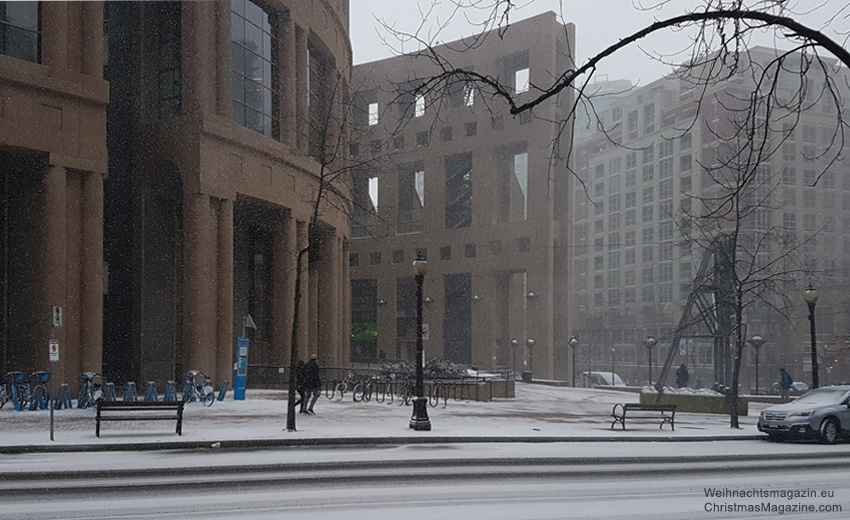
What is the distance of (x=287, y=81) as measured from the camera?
37.7 metres

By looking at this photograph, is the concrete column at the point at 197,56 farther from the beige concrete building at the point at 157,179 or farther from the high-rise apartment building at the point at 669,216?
the high-rise apartment building at the point at 669,216

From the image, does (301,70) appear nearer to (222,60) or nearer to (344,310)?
(222,60)

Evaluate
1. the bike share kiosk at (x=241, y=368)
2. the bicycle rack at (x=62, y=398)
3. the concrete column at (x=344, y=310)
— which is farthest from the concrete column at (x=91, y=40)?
the concrete column at (x=344, y=310)

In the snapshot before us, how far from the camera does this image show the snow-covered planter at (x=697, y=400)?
2998 centimetres

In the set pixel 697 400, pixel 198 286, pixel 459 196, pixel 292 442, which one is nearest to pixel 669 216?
pixel 459 196

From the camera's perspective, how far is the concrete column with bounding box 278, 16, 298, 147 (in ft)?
123

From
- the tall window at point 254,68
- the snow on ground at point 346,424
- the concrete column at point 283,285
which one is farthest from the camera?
the concrete column at point 283,285

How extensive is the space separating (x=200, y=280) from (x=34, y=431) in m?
14.7

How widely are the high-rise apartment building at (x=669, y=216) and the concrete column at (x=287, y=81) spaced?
4181 cm

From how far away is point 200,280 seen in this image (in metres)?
32.2

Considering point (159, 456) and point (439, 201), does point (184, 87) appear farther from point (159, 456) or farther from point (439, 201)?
point (439, 201)

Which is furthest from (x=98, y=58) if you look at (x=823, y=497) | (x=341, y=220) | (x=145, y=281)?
(x=823, y=497)

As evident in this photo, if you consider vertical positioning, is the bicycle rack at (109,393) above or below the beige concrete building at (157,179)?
below

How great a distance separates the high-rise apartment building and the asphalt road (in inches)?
2239
